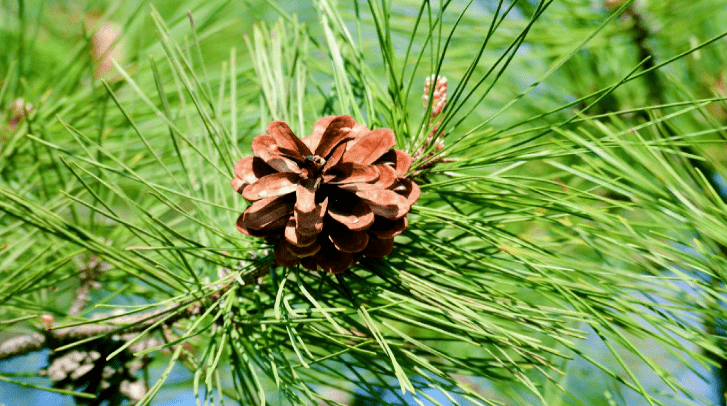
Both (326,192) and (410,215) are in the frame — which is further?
(410,215)

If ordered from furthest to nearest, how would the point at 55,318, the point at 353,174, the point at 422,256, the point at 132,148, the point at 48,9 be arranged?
the point at 48,9, the point at 132,148, the point at 55,318, the point at 422,256, the point at 353,174

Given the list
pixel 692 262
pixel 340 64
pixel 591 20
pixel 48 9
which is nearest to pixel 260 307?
pixel 340 64

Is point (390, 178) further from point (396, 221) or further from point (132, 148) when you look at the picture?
point (132, 148)

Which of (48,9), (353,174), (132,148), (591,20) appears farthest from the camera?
(48,9)

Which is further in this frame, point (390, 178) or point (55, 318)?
point (55, 318)
